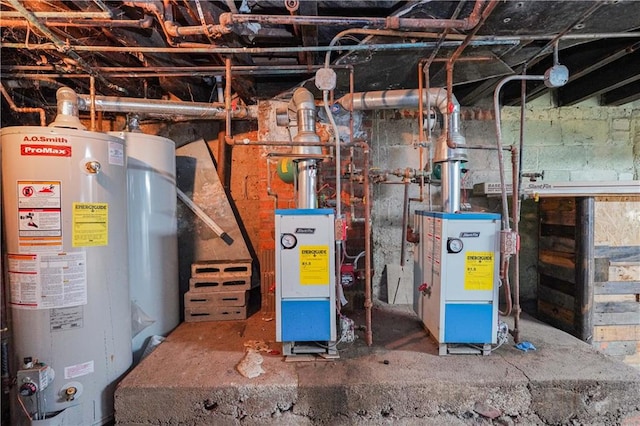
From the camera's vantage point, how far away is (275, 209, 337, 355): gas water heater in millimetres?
1607

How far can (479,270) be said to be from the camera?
1.63 m

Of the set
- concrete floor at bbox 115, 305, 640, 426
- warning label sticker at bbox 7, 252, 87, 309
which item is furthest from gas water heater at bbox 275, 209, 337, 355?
warning label sticker at bbox 7, 252, 87, 309

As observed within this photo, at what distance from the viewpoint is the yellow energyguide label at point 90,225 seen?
1.43 m

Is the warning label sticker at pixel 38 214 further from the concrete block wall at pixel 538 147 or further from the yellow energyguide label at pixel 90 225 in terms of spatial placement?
the concrete block wall at pixel 538 147

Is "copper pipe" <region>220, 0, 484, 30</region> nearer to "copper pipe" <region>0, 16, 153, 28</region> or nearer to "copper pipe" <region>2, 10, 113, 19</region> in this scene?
"copper pipe" <region>0, 16, 153, 28</region>

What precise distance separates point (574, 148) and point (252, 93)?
2974mm

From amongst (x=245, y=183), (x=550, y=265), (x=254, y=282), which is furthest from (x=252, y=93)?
(x=550, y=265)

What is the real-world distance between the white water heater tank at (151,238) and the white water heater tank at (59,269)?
403 mm

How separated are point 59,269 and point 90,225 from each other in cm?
24

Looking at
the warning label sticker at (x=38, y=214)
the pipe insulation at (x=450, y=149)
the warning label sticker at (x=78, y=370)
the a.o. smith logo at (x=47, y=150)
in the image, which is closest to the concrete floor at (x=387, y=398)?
the warning label sticker at (x=78, y=370)

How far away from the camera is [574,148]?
2.66 meters

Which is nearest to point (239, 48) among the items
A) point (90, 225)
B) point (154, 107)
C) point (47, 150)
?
point (154, 107)

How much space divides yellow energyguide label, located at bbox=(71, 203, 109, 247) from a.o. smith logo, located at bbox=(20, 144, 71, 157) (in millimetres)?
253

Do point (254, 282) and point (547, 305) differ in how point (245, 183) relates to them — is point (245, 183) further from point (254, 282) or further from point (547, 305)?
point (547, 305)
